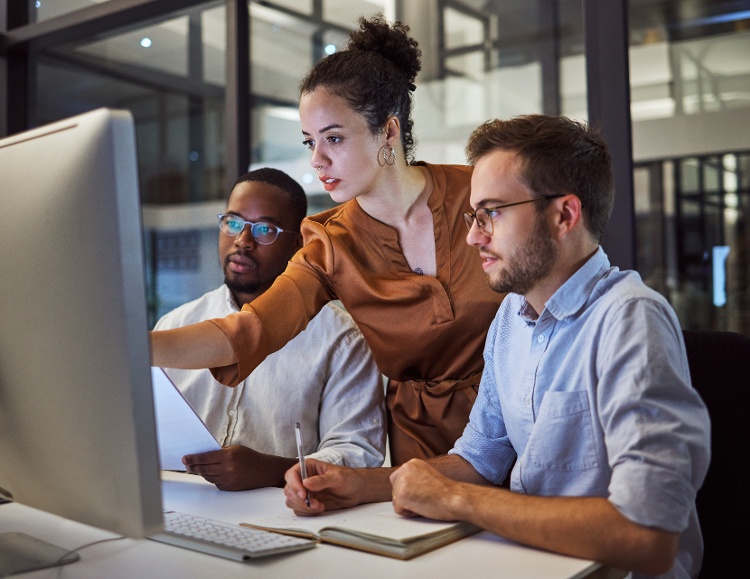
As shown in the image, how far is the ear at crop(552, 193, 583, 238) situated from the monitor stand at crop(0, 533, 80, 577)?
38.2 inches

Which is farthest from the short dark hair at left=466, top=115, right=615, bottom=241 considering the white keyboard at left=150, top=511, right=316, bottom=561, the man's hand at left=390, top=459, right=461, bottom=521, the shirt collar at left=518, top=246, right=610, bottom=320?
the white keyboard at left=150, top=511, right=316, bottom=561

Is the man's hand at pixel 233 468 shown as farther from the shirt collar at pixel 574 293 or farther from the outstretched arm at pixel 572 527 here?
the shirt collar at pixel 574 293

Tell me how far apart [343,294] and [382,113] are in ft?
1.50

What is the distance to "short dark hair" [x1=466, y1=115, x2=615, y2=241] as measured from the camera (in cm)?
144

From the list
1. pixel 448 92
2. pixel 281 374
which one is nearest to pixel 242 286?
pixel 281 374

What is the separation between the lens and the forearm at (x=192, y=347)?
1.45 metres

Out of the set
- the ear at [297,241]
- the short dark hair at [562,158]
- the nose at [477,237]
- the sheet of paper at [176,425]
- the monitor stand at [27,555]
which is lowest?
the monitor stand at [27,555]

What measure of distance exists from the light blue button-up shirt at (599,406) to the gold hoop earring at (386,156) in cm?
51

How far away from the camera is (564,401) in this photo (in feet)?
4.31

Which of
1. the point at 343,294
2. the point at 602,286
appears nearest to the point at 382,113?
the point at 343,294

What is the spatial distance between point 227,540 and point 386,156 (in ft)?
3.53

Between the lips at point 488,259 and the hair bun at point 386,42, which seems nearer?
the lips at point 488,259

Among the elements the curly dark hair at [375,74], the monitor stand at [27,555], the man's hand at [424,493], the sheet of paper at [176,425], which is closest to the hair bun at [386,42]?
the curly dark hair at [375,74]

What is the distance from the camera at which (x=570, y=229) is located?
1426 mm
